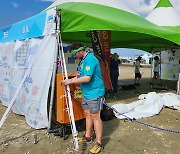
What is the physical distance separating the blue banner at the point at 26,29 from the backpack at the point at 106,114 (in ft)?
7.83

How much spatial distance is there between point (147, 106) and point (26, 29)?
12.9 feet

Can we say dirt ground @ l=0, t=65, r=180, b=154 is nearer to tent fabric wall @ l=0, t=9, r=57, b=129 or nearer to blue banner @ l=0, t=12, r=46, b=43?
tent fabric wall @ l=0, t=9, r=57, b=129

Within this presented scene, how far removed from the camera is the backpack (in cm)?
570

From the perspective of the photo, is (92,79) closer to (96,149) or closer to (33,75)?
(96,149)

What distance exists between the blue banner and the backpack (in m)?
2.39

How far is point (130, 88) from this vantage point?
36.4 feet

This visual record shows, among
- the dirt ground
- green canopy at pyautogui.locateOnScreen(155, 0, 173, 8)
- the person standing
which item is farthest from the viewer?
green canopy at pyautogui.locateOnScreen(155, 0, 173, 8)

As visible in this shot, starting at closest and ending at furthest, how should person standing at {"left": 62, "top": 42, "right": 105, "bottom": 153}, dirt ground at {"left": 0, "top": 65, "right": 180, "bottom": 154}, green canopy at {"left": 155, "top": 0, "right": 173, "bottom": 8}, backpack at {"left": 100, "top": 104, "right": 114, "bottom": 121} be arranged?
1. person standing at {"left": 62, "top": 42, "right": 105, "bottom": 153}
2. dirt ground at {"left": 0, "top": 65, "right": 180, "bottom": 154}
3. backpack at {"left": 100, "top": 104, "right": 114, "bottom": 121}
4. green canopy at {"left": 155, "top": 0, "right": 173, "bottom": 8}

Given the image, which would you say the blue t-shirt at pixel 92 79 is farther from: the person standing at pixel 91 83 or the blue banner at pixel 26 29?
the blue banner at pixel 26 29

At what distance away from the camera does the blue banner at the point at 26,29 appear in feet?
16.5

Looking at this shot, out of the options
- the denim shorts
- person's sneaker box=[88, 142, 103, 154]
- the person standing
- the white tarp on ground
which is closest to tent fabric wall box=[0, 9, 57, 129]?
the person standing

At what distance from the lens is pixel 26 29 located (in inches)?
221

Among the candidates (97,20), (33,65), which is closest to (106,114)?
(33,65)

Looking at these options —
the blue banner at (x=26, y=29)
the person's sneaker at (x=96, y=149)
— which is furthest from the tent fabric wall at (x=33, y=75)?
the person's sneaker at (x=96, y=149)
